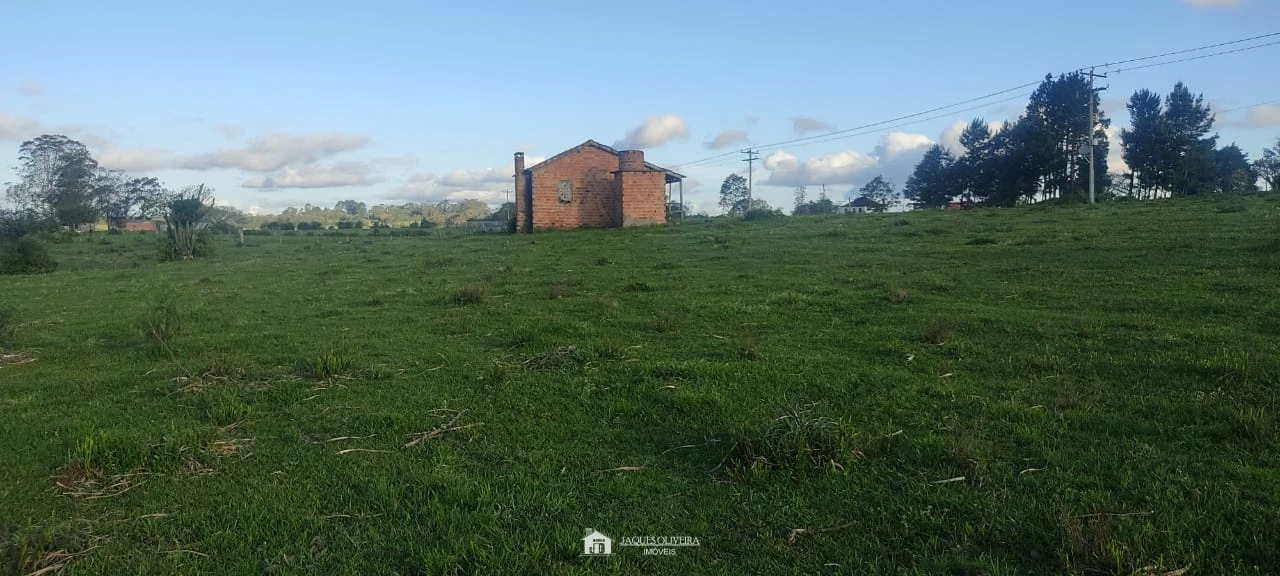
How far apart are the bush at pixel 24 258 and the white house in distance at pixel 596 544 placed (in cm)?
3268

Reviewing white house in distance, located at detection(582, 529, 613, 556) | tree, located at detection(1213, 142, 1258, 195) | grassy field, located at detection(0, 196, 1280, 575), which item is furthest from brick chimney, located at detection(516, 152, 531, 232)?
tree, located at detection(1213, 142, 1258, 195)

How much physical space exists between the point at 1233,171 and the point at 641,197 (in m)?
54.8

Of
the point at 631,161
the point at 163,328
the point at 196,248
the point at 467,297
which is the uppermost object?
the point at 631,161

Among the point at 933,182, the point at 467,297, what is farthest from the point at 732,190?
the point at 467,297

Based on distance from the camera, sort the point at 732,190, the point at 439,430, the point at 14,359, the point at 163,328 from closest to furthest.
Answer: the point at 439,430 < the point at 14,359 < the point at 163,328 < the point at 732,190

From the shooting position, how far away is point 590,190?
46031 millimetres

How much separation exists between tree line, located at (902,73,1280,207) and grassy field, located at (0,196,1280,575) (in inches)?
2200

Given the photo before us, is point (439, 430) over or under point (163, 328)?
under

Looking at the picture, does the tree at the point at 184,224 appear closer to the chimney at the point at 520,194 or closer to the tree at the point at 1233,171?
the chimney at the point at 520,194

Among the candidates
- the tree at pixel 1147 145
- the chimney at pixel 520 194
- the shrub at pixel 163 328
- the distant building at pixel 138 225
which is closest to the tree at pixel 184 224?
the chimney at pixel 520 194

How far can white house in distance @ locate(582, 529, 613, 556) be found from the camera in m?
3.72

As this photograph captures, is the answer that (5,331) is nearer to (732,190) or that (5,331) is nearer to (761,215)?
(761,215)

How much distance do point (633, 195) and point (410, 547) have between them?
4153cm

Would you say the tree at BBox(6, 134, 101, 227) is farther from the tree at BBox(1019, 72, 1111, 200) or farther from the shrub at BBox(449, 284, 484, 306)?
the tree at BBox(1019, 72, 1111, 200)
